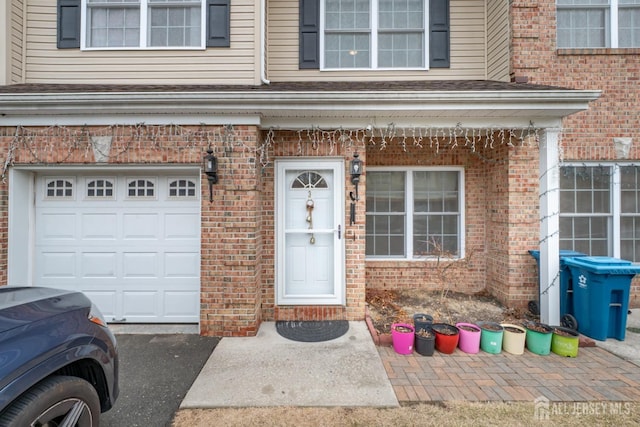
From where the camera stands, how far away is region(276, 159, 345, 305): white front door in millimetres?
4609

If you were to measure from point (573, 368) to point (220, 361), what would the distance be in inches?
149

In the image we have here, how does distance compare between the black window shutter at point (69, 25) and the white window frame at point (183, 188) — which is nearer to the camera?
the white window frame at point (183, 188)

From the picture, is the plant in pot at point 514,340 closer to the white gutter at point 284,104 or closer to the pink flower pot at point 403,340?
the pink flower pot at point 403,340

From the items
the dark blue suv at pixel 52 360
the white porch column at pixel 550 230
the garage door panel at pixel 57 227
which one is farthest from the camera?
the garage door panel at pixel 57 227

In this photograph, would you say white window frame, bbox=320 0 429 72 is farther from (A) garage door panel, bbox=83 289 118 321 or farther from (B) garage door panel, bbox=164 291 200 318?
(A) garage door panel, bbox=83 289 118 321

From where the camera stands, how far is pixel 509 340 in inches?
145

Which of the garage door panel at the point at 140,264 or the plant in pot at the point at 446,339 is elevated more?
the garage door panel at the point at 140,264

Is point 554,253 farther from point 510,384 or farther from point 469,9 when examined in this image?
point 469,9

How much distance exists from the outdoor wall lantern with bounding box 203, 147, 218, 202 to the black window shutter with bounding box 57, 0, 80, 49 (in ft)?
9.68

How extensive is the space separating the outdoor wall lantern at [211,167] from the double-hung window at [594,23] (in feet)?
19.5

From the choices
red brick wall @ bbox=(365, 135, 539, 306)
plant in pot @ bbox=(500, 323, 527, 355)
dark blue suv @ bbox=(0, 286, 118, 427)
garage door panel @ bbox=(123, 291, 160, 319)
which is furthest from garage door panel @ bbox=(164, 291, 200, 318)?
plant in pot @ bbox=(500, 323, 527, 355)

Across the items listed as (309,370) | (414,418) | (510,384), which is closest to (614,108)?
(510,384)

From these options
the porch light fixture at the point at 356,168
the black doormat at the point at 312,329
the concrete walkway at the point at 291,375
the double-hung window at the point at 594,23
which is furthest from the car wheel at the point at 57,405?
the double-hung window at the point at 594,23

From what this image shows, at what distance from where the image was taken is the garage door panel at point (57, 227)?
4.47 meters
